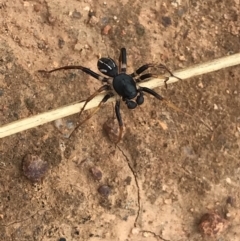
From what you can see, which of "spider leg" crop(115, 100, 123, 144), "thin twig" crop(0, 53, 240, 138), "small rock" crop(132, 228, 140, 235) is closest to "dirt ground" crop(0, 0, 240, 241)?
"small rock" crop(132, 228, 140, 235)

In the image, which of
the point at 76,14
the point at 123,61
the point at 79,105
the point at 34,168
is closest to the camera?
the point at 79,105

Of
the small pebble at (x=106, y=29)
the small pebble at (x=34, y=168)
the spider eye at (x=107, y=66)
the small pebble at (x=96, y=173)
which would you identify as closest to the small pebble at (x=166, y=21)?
the small pebble at (x=106, y=29)

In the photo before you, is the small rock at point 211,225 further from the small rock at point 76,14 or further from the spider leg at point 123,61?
the small rock at point 76,14

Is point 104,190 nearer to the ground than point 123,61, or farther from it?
nearer to the ground

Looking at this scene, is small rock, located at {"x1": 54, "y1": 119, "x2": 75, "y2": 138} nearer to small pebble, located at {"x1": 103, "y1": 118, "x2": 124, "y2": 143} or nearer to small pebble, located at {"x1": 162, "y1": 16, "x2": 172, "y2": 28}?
small pebble, located at {"x1": 103, "y1": 118, "x2": 124, "y2": 143}

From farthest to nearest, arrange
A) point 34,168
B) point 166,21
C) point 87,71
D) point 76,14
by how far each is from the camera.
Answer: point 166,21
point 76,14
point 87,71
point 34,168

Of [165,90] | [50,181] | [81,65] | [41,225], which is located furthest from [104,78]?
[41,225]

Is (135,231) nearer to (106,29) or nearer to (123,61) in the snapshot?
(123,61)

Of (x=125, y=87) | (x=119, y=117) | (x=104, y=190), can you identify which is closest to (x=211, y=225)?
(x=104, y=190)
